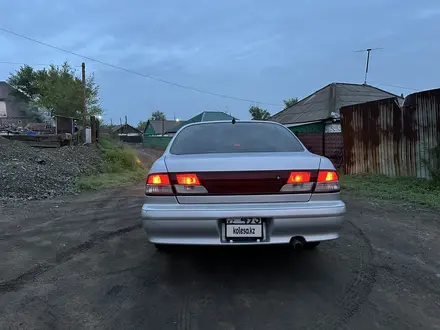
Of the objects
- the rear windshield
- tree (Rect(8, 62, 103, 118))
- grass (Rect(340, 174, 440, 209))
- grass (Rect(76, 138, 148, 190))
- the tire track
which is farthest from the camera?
tree (Rect(8, 62, 103, 118))

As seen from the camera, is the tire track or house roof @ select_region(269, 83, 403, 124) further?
house roof @ select_region(269, 83, 403, 124)

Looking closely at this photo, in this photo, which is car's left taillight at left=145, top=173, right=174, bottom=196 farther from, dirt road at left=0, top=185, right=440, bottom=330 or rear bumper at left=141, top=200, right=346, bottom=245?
dirt road at left=0, top=185, right=440, bottom=330

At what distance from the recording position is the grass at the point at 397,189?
7.02 meters

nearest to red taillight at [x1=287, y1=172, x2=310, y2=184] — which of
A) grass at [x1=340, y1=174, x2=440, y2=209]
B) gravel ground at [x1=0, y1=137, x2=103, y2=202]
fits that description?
grass at [x1=340, y1=174, x2=440, y2=209]

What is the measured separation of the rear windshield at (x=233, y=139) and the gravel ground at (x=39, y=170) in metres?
5.37

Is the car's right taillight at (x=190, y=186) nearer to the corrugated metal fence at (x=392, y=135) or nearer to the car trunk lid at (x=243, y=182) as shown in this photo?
the car trunk lid at (x=243, y=182)

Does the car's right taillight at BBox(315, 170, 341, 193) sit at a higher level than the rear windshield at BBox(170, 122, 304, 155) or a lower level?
lower

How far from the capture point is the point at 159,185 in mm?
3145

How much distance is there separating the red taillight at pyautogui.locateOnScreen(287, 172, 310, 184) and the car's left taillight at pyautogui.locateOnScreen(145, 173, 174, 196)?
39.0 inches

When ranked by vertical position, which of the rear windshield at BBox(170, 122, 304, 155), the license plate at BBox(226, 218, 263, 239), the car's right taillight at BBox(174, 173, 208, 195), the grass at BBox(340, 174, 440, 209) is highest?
the rear windshield at BBox(170, 122, 304, 155)

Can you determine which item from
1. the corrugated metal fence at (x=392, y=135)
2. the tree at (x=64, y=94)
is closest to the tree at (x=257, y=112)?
the tree at (x=64, y=94)

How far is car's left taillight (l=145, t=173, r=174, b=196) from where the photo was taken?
3.11m

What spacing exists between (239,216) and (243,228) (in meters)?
0.11

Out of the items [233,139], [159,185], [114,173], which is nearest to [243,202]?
[159,185]
